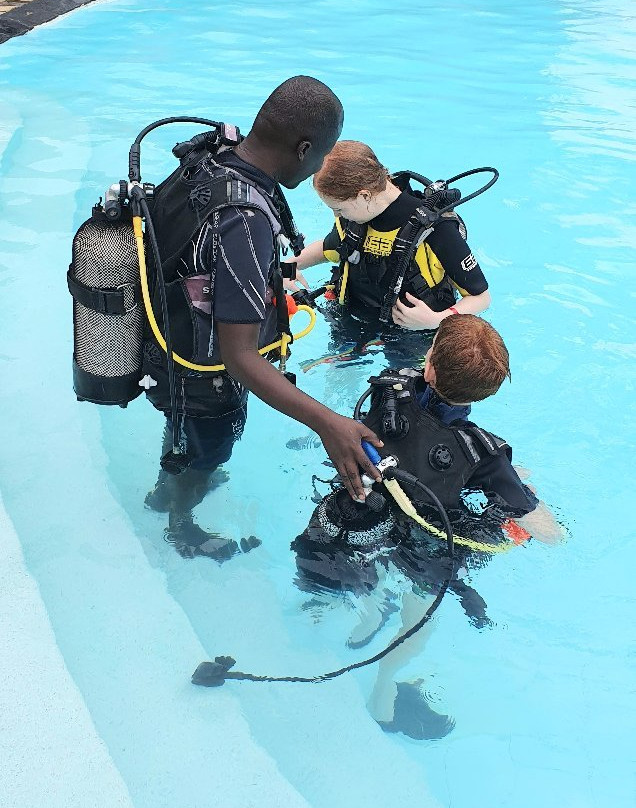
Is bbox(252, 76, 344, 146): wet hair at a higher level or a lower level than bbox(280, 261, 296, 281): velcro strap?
higher

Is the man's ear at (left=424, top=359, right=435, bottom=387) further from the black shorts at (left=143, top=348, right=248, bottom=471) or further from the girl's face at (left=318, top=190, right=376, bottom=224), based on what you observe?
the girl's face at (left=318, top=190, right=376, bottom=224)

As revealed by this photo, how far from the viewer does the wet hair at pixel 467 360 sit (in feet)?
8.52

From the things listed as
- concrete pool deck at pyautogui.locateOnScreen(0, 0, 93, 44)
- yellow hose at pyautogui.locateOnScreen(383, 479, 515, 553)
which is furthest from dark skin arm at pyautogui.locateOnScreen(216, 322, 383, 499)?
concrete pool deck at pyautogui.locateOnScreen(0, 0, 93, 44)

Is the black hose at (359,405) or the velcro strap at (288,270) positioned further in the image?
the velcro strap at (288,270)

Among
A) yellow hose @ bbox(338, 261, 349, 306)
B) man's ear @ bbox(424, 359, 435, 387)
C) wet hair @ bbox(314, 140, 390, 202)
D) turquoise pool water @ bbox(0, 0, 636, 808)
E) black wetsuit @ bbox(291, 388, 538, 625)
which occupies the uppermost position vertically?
wet hair @ bbox(314, 140, 390, 202)

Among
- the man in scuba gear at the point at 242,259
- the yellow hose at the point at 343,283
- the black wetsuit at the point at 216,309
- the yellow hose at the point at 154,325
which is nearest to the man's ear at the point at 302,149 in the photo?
the man in scuba gear at the point at 242,259

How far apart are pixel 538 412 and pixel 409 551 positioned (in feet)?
7.73

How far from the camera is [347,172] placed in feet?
11.5

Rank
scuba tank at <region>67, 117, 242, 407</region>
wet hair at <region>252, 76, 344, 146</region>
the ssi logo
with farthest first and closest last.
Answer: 1. the ssi logo
2. scuba tank at <region>67, 117, 242, 407</region>
3. wet hair at <region>252, 76, 344, 146</region>

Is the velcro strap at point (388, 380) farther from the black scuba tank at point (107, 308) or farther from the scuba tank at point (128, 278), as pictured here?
the black scuba tank at point (107, 308)

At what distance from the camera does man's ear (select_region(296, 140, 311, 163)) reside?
2609 mm

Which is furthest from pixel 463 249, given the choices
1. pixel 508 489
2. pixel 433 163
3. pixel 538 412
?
pixel 433 163

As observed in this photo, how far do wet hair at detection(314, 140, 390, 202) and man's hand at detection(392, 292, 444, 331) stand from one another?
538 millimetres

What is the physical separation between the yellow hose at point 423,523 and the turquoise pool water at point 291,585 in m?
0.73
